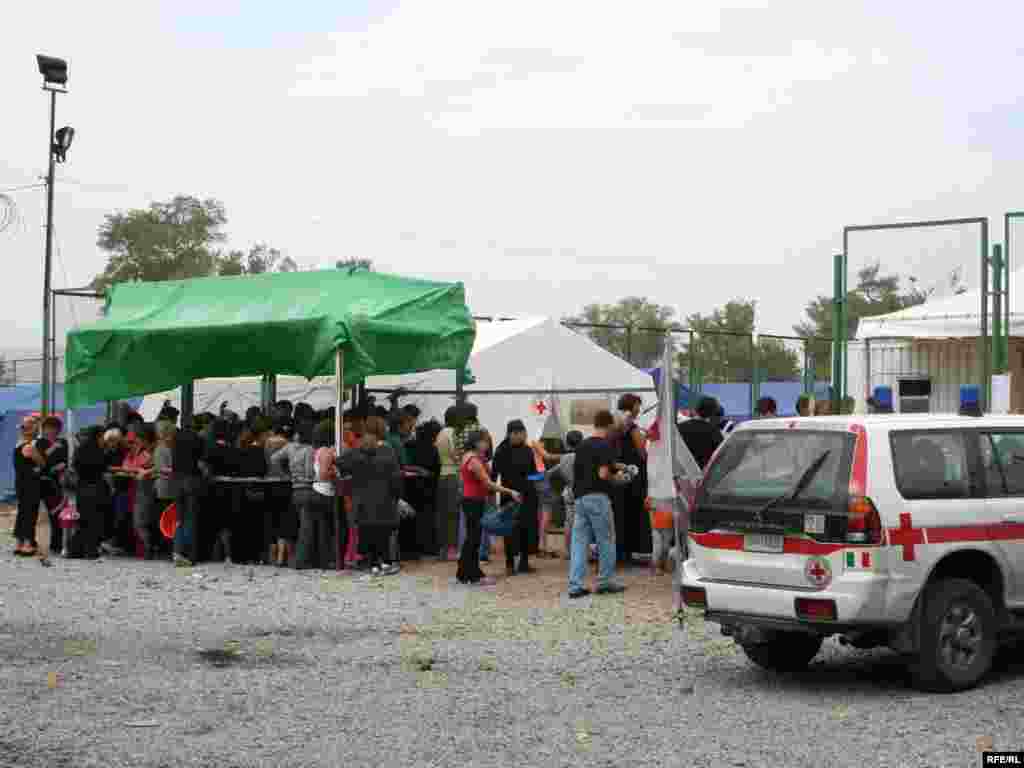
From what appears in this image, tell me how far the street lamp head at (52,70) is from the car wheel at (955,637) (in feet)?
56.7

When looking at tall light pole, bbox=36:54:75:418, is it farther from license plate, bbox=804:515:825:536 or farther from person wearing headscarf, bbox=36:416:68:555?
license plate, bbox=804:515:825:536

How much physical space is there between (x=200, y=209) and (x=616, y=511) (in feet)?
165

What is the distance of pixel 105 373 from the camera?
19297mm

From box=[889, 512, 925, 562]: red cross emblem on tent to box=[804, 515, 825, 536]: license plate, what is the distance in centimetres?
40

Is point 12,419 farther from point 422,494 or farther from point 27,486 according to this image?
point 422,494

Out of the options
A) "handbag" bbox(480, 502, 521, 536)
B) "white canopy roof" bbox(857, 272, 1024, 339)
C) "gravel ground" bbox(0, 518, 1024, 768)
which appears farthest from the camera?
"white canopy roof" bbox(857, 272, 1024, 339)

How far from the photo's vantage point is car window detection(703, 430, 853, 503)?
9094 millimetres

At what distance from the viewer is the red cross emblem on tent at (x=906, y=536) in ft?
29.1

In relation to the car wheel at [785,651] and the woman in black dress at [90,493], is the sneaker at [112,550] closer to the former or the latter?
the woman in black dress at [90,493]

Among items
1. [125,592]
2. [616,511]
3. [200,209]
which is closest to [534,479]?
[616,511]

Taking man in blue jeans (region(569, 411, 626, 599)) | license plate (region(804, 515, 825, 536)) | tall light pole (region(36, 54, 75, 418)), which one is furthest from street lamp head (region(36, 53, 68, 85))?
license plate (region(804, 515, 825, 536))

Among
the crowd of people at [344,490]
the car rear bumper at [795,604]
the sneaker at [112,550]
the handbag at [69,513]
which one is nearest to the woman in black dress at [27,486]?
the crowd of people at [344,490]

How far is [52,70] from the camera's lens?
22.3 metres

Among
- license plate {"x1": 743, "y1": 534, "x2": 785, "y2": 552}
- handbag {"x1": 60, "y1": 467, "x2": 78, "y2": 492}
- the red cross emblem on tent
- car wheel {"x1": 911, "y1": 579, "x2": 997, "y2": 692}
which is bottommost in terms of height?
car wheel {"x1": 911, "y1": 579, "x2": 997, "y2": 692}
